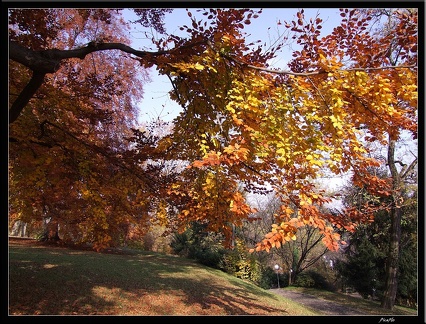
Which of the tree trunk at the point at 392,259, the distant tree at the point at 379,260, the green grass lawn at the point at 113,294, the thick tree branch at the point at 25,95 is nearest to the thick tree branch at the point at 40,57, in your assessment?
the thick tree branch at the point at 25,95

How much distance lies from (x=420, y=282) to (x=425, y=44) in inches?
102

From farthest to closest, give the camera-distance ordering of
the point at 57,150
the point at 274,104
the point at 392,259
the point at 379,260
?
the point at 379,260, the point at 392,259, the point at 57,150, the point at 274,104

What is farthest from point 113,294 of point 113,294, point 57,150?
point 57,150

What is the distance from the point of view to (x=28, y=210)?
195 inches

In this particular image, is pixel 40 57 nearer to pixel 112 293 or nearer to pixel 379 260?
pixel 112 293

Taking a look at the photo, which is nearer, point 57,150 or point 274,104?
point 274,104

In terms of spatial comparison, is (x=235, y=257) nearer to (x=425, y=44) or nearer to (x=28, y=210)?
(x=28, y=210)

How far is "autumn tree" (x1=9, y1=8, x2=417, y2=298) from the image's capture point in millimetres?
2785

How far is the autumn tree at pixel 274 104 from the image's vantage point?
110 inches

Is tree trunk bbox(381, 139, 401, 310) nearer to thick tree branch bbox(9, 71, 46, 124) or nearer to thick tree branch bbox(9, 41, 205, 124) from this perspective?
thick tree branch bbox(9, 41, 205, 124)

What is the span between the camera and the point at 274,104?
3021 millimetres

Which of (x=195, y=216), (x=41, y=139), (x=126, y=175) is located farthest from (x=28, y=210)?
(x=195, y=216)

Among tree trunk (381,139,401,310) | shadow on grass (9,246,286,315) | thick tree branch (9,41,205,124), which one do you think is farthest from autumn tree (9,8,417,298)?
tree trunk (381,139,401,310)

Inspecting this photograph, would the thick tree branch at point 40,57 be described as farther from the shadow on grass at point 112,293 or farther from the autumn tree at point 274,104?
the shadow on grass at point 112,293
